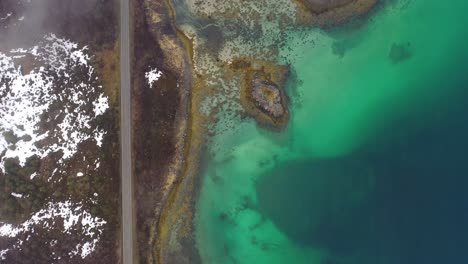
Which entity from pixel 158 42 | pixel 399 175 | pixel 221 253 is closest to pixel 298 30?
pixel 158 42

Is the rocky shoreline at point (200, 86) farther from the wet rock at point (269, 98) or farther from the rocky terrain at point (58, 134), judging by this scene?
the rocky terrain at point (58, 134)

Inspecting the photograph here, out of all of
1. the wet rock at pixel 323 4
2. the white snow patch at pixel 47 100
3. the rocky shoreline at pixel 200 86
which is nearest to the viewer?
the wet rock at pixel 323 4

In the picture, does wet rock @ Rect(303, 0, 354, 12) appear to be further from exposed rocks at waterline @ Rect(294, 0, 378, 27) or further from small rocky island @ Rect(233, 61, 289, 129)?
small rocky island @ Rect(233, 61, 289, 129)

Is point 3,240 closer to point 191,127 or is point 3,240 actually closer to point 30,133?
point 30,133

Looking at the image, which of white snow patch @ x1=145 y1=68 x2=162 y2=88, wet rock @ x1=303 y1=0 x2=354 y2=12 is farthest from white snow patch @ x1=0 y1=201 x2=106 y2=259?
wet rock @ x1=303 y1=0 x2=354 y2=12

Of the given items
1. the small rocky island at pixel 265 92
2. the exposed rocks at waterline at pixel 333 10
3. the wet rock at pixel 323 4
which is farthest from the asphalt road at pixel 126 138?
the wet rock at pixel 323 4
